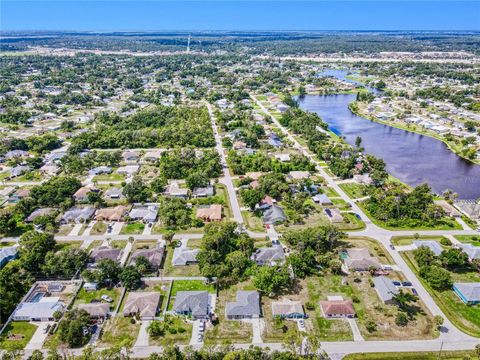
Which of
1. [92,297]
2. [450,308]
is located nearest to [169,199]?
[92,297]

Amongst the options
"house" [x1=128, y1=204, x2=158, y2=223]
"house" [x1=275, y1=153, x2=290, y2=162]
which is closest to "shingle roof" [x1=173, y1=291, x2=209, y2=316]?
"house" [x1=128, y1=204, x2=158, y2=223]

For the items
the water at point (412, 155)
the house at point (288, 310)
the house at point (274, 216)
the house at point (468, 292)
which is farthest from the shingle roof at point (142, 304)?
the water at point (412, 155)

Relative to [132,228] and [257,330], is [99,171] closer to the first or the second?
[132,228]

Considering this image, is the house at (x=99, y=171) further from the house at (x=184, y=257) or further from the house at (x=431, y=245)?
the house at (x=431, y=245)

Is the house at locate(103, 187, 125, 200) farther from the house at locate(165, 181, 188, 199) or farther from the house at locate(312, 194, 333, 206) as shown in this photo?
the house at locate(312, 194, 333, 206)

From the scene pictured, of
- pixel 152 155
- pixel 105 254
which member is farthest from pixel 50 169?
pixel 105 254

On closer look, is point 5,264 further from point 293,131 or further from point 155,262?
point 293,131
